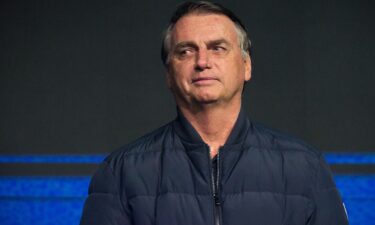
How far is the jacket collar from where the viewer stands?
3.96 ft

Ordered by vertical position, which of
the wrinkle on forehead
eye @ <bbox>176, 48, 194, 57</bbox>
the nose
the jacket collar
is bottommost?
the jacket collar

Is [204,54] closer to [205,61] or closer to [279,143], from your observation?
[205,61]

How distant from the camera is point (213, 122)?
1.23 m

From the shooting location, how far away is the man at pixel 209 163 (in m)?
1.15

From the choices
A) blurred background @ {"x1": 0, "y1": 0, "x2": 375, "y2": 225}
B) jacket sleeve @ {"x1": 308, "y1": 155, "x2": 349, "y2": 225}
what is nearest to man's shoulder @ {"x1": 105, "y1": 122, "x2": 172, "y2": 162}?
jacket sleeve @ {"x1": 308, "y1": 155, "x2": 349, "y2": 225}

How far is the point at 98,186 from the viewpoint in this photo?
1190 millimetres

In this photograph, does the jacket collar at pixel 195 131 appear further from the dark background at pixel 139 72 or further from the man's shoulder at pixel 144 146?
the dark background at pixel 139 72

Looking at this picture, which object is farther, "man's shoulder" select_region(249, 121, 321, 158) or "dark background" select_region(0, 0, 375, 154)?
"dark background" select_region(0, 0, 375, 154)

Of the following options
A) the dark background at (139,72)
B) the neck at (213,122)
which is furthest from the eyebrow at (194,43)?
the dark background at (139,72)

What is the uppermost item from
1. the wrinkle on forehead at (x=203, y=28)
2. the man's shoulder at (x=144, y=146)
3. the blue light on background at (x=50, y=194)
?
the wrinkle on forehead at (x=203, y=28)

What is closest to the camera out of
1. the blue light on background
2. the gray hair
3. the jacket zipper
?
the jacket zipper

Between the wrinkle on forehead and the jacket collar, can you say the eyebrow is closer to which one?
the wrinkle on forehead

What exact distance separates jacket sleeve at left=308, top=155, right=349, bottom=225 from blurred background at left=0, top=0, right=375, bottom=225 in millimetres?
1002

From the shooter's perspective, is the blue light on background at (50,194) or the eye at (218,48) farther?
the blue light on background at (50,194)
